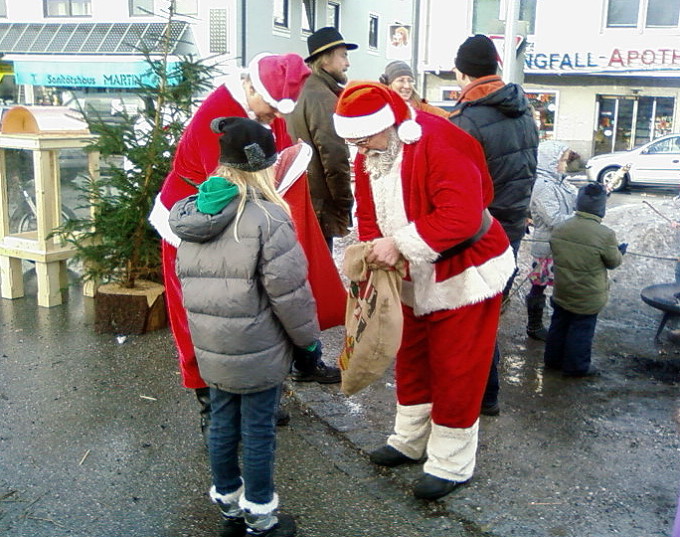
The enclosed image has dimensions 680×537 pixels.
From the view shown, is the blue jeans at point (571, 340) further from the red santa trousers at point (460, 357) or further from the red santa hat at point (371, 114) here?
the red santa hat at point (371, 114)

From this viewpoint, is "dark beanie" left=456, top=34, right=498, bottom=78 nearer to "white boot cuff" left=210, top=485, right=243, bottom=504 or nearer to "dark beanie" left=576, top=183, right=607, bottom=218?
"dark beanie" left=576, top=183, right=607, bottom=218

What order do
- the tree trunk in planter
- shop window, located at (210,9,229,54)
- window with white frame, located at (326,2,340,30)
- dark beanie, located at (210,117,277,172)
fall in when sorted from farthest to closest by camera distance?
window with white frame, located at (326,2,340,30)
shop window, located at (210,9,229,54)
the tree trunk in planter
dark beanie, located at (210,117,277,172)

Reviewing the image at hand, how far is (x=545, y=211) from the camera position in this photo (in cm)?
567

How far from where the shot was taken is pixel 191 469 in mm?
3973

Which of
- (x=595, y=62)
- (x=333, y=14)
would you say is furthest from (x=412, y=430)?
→ (x=333, y=14)

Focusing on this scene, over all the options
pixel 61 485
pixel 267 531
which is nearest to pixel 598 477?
pixel 267 531

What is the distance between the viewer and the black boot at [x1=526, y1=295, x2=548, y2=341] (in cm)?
601

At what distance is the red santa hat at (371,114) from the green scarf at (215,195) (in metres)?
0.61

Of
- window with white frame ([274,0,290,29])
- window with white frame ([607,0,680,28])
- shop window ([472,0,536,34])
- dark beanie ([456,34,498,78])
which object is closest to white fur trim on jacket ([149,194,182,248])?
dark beanie ([456,34,498,78])

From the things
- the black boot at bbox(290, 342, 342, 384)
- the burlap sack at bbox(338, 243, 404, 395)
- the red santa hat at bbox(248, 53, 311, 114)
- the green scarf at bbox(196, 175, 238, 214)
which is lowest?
the black boot at bbox(290, 342, 342, 384)

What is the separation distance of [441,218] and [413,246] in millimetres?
162

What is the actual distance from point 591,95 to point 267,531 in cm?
2872

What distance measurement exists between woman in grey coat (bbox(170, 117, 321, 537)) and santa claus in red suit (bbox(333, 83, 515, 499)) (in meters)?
0.49

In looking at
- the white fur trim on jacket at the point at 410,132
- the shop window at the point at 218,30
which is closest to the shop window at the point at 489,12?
the shop window at the point at 218,30
